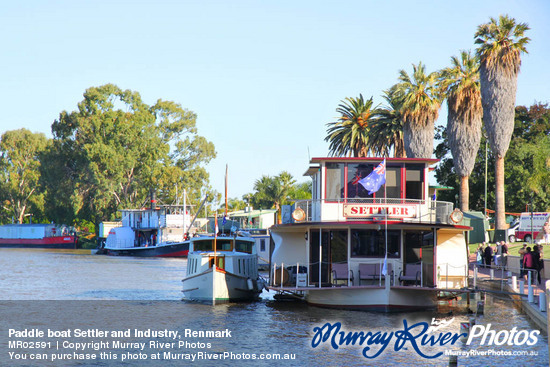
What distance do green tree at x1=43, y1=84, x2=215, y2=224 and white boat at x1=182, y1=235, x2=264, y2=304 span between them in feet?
214

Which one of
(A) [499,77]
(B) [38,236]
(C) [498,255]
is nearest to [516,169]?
(A) [499,77]

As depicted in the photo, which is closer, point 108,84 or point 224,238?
point 224,238

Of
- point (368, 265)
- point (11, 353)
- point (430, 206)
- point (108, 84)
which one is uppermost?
point (108, 84)

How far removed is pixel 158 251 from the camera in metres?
84.1

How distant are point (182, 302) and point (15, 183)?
93721 millimetres

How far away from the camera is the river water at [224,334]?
66.3 feet

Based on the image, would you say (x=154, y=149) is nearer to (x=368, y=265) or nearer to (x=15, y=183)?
(x=15, y=183)

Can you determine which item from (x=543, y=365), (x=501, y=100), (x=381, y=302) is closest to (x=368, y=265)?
(x=381, y=302)

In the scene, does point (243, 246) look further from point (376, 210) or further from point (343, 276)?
point (376, 210)

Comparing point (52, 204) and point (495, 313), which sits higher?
point (52, 204)

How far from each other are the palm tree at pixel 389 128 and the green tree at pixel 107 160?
46.4 m

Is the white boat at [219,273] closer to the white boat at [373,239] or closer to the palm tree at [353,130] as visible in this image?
the white boat at [373,239]

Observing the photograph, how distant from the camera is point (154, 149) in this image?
101 m

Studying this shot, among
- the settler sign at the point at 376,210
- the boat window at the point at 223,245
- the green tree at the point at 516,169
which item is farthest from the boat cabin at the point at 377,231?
the green tree at the point at 516,169
